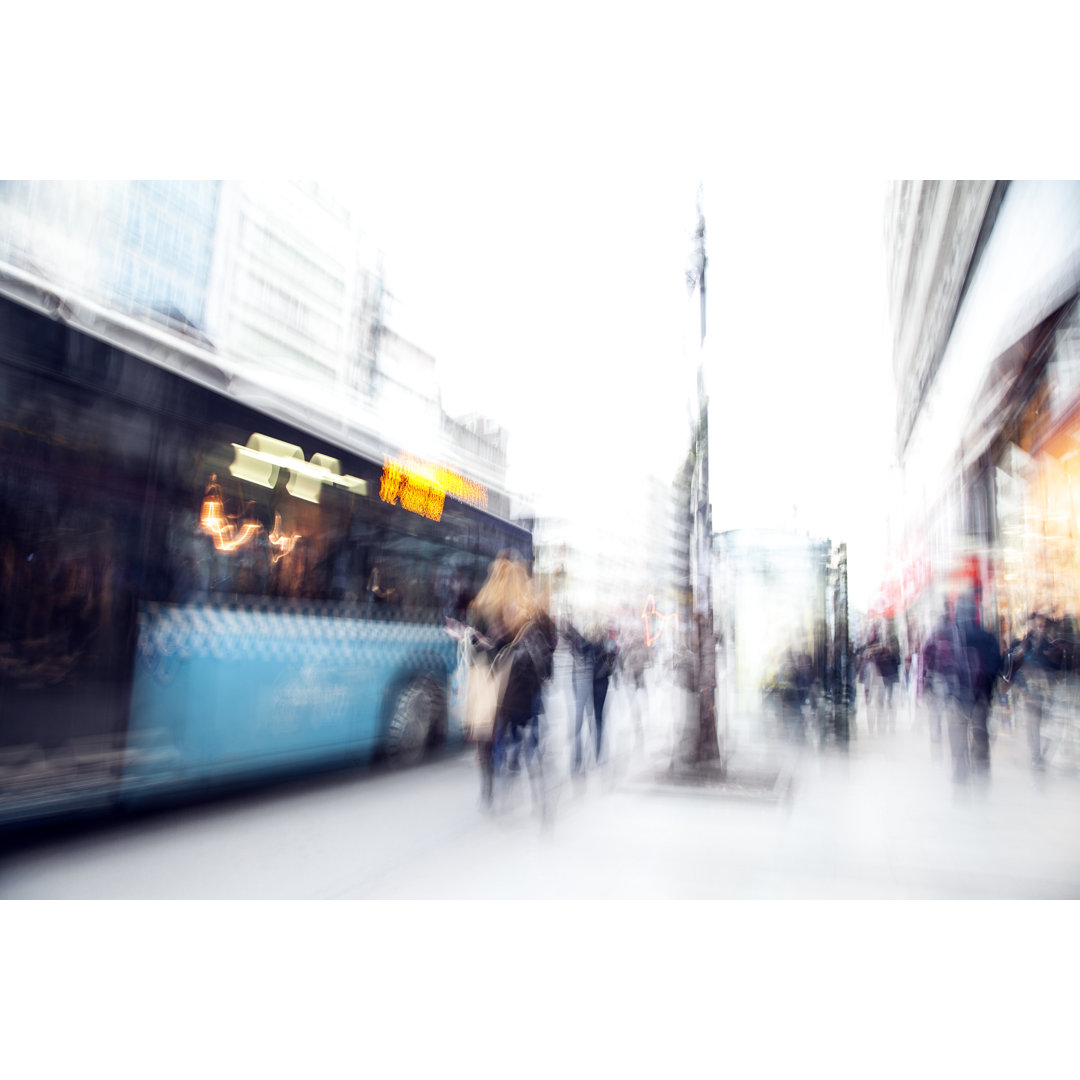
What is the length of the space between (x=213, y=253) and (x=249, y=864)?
46.0m

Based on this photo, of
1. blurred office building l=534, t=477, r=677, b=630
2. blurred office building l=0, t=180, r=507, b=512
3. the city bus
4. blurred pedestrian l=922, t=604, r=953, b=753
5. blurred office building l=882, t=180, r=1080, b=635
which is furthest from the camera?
blurred office building l=534, t=477, r=677, b=630

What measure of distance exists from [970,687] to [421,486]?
544cm

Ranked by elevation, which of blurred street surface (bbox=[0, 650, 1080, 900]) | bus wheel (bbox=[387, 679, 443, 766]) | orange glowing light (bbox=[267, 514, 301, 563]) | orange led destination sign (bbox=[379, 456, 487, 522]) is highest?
orange led destination sign (bbox=[379, 456, 487, 522])

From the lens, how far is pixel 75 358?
4336 millimetres

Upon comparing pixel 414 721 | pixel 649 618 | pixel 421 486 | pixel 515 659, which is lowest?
pixel 414 721

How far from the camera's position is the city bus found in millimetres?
4070

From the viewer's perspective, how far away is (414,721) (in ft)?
24.1

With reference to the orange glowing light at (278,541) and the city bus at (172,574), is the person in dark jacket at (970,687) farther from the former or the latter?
the orange glowing light at (278,541)

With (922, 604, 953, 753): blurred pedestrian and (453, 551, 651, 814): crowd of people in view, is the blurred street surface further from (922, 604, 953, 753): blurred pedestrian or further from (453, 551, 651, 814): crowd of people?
(922, 604, 953, 753): blurred pedestrian

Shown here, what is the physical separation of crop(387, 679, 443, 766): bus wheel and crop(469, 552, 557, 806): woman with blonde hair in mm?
1668

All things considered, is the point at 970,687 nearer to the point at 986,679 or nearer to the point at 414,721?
the point at 986,679

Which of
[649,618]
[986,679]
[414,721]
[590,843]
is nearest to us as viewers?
[590,843]

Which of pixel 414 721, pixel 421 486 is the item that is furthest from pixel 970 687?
pixel 421 486

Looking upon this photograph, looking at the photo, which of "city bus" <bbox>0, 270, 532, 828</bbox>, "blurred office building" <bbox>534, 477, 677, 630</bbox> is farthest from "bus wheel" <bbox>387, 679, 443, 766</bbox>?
"blurred office building" <bbox>534, 477, 677, 630</bbox>
